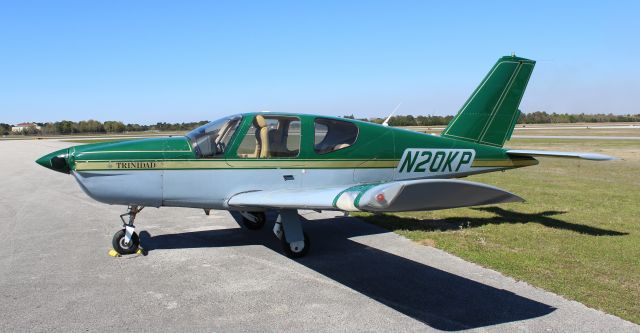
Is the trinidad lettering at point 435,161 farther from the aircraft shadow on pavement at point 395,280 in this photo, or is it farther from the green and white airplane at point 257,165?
the aircraft shadow on pavement at point 395,280

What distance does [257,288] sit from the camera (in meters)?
5.31

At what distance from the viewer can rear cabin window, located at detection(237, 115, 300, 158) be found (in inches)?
256

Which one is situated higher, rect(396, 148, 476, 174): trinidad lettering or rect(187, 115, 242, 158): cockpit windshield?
rect(187, 115, 242, 158): cockpit windshield

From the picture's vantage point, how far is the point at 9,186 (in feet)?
48.2

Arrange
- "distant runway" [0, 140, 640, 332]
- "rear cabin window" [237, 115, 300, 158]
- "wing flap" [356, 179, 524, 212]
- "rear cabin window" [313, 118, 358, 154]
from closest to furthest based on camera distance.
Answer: "wing flap" [356, 179, 524, 212] < "distant runway" [0, 140, 640, 332] < "rear cabin window" [237, 115, 300, 158] < "rear cabin window" [313, 118, 358, 154]

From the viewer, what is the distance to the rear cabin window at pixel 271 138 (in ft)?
21.3

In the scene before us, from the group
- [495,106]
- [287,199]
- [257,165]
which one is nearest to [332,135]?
[257,165]

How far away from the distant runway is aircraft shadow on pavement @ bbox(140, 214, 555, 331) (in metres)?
0.01

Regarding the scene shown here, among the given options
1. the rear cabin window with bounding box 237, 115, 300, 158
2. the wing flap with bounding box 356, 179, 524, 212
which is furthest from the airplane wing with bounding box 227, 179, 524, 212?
the rear cabin window with bounding box 237, 115, 300, 158

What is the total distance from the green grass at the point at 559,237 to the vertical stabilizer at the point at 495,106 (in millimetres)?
1688

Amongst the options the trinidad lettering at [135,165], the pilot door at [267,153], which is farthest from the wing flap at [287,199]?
the trinidad lettering at [135,165]

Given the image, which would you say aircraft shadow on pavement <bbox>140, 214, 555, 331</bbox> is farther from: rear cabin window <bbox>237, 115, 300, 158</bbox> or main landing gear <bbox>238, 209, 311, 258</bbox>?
rear cabin window <bbox>237, 115, 300, 158</bbox>

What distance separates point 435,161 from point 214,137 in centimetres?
363

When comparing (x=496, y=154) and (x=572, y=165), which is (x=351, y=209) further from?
(x=572, y=165)
